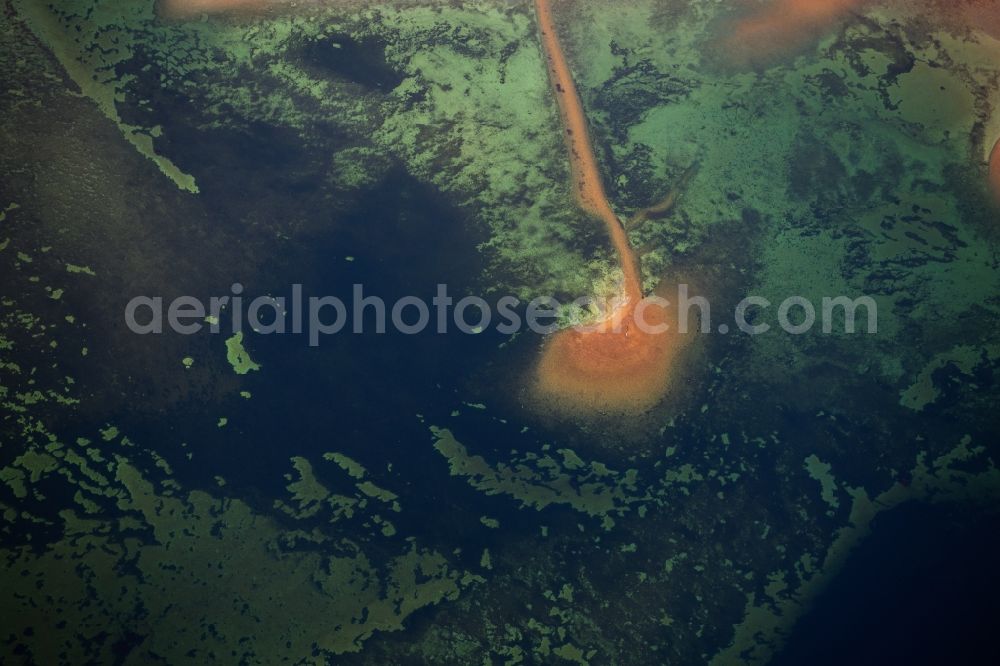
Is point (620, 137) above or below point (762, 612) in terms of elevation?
above

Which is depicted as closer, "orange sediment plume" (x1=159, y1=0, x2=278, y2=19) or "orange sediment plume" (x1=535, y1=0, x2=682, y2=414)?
"orange sediment plume" (x1=535, y1=0, x2=682, y2=414)

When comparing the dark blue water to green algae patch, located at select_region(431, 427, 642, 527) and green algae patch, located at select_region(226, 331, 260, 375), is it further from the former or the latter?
green algae patch, located at select_region(226, 331, 260, 375)

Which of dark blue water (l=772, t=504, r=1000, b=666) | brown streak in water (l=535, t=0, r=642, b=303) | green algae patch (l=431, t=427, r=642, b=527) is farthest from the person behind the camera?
brown streak in water (l=535, t=0, r=642, b=303)

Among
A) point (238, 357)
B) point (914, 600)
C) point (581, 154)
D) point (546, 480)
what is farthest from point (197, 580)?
point (914, 600)

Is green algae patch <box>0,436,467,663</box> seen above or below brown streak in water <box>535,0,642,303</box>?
below

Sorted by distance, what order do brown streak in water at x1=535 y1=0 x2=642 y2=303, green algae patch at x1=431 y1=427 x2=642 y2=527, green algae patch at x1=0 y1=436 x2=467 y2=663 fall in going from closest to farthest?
1. green algae patch at x1=0 y1=436 x2=467 y2=663
2. green algae patch at x1=431 y1=427 x2=642 y2=527
3. brown streak in water at x1=535 y1=0 x2=642 y2=303

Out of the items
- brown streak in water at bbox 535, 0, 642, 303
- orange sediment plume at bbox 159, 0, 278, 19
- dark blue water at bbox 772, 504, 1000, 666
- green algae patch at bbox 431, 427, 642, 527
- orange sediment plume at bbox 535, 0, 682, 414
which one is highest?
orange sediment plume at bbox 159, 0, 278, 19

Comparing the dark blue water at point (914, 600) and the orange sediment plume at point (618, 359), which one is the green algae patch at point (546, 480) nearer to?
the orange sediment plume at point (618, 359)

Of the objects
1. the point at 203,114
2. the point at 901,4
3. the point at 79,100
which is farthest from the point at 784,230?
the point at 79,100

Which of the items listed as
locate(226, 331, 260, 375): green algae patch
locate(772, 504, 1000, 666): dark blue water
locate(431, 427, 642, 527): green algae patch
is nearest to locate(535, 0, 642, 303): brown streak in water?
locate(431, 427, 642, 527): green algae patch

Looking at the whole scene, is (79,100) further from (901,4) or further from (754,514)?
(901,4)
